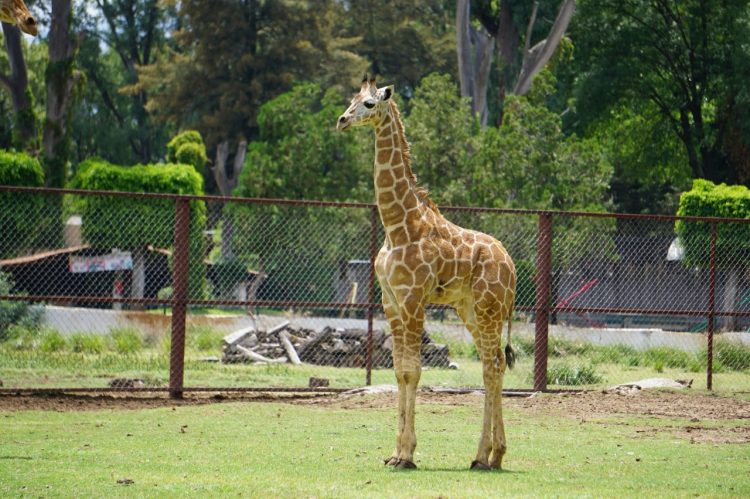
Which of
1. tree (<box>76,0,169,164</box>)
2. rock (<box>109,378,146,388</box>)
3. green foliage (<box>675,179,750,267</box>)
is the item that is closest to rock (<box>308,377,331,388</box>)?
rock (<box>109,378,146,388</box>)

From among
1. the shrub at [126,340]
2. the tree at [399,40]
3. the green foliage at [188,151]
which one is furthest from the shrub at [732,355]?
the tree at [399,40]

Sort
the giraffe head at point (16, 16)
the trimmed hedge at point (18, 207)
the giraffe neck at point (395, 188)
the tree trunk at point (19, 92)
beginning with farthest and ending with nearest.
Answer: the tree trunk at point (19, 92), the trimmed hedge at point (18, 207), the giraffe neck at point (395, 188), the giraffe head at point (16, 16)

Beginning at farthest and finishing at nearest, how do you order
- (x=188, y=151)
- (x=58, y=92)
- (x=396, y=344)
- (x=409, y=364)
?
1. (x=188, y=151)
2. (x=58, y=92)
3. (x=396, y=344)
4. (x=409, y=364)

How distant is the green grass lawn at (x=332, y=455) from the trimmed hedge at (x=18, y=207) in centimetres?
816

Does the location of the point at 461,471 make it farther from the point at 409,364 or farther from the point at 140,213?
the point at 140,213

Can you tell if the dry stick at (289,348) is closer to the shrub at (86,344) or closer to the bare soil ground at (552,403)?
the shrub at (86,344)

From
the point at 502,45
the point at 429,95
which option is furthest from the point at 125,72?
the point at 429,95

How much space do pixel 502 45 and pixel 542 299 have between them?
25522 millimetres

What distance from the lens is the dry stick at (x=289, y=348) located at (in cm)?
1967

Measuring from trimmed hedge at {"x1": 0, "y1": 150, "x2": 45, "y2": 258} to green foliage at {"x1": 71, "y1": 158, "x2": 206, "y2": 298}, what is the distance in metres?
1.50

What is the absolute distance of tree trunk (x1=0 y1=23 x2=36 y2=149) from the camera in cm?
3219

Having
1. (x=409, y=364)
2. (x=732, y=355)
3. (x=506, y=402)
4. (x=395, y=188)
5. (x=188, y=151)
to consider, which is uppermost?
(x=188, y=151)

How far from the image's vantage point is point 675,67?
36969mm

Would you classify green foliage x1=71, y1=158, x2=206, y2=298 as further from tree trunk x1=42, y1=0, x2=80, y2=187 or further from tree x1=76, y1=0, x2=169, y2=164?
tree x1=76, y1=0, x2=169, y2=164
